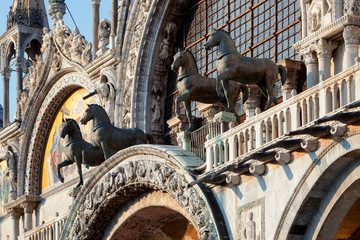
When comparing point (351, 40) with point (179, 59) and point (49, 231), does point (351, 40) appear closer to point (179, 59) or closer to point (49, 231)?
point (179, 59)

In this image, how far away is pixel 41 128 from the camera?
3234 centimetres

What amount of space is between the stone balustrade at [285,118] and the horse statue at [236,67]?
146 centimetres

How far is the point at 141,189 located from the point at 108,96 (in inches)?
268

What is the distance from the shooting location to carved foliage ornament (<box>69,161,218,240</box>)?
63.7 feet

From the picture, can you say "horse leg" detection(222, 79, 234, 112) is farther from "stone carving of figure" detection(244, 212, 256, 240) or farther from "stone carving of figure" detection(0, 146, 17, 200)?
"stone carving of figure" detection(0, 146, 17, 200)

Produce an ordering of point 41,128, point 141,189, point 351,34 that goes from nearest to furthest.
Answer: point 351,34
point 141,189
point 41,128

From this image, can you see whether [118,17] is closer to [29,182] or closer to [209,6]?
[209,6]

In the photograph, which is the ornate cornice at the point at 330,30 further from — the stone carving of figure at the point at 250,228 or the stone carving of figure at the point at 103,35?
the stone carving of figure at the point at 103,35

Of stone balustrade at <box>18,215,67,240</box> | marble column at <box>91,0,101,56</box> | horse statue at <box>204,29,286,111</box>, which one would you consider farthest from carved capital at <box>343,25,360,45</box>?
marble column at <box>91,0,101,56</box>

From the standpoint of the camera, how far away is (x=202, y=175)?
1945 centimetres

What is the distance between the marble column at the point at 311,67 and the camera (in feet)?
70.3

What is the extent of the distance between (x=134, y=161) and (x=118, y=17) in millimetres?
7403

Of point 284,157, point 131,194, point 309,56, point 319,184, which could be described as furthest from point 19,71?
point 319,184

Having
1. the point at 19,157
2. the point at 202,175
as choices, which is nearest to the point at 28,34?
the point at 19,157
